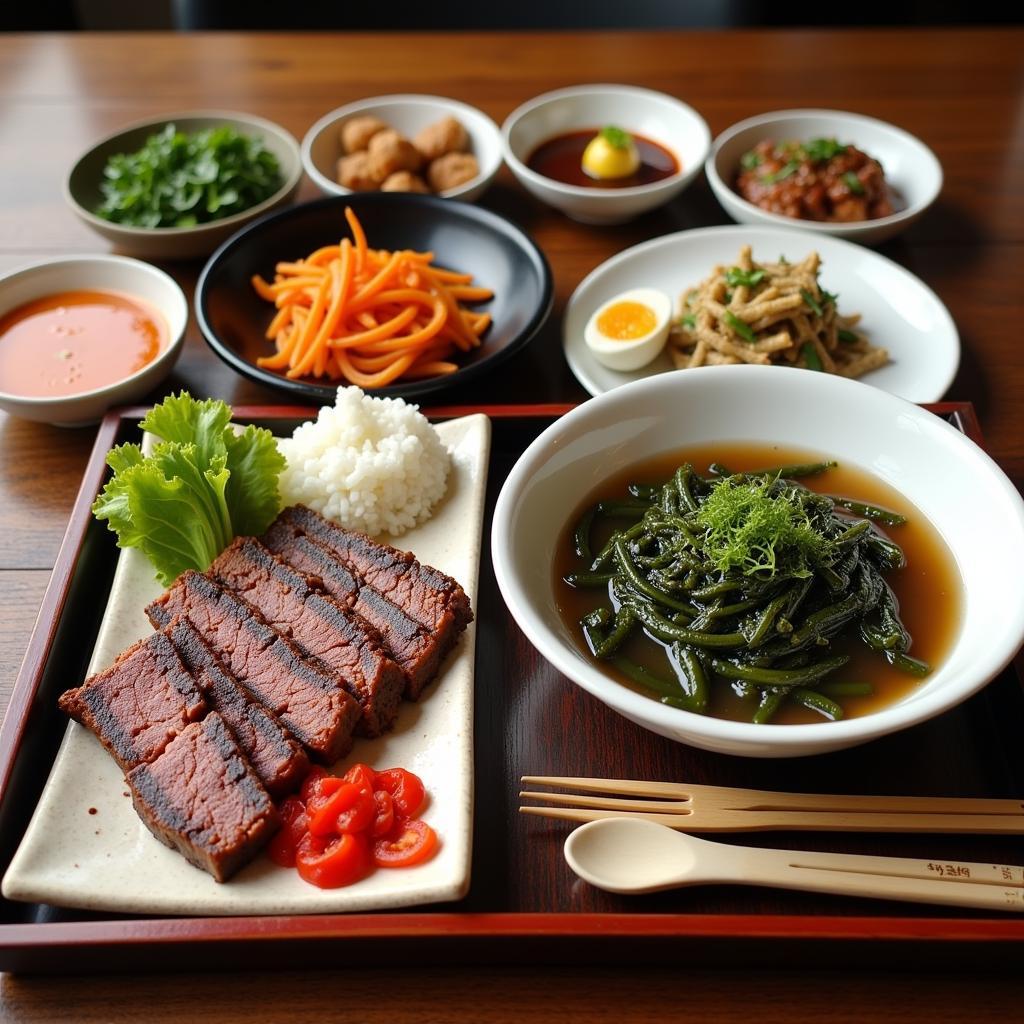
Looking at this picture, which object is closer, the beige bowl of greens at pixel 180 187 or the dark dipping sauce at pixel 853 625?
the dark dipping sauce at pixel 853 625

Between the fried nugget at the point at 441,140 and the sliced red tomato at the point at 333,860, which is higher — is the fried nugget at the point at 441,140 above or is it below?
above

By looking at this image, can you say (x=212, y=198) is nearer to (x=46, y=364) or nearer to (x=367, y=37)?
(x=46, y=364)

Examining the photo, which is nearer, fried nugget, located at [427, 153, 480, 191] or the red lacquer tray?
the red lacquer tray

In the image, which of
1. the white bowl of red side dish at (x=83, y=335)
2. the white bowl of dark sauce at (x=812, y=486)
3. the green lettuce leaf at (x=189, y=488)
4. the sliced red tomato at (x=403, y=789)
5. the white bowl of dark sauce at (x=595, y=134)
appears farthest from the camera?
the white bowl of dark sauce at (x=595, y=134)

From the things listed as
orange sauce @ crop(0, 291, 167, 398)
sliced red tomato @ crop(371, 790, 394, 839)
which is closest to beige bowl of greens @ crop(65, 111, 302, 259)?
orange sauce @ crop(0, 291, 167, 398)

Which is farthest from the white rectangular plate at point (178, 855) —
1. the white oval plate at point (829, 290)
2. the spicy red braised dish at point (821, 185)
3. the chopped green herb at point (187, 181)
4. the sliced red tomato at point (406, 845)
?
the spicy red braised dish at point (821, 185)

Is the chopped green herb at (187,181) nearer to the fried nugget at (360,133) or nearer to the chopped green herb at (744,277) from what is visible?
the fried nugget at (360,133)

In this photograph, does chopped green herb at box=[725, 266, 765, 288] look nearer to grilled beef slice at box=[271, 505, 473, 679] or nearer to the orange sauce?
grilled beef slice at box=[271, 505, 473, 679]
